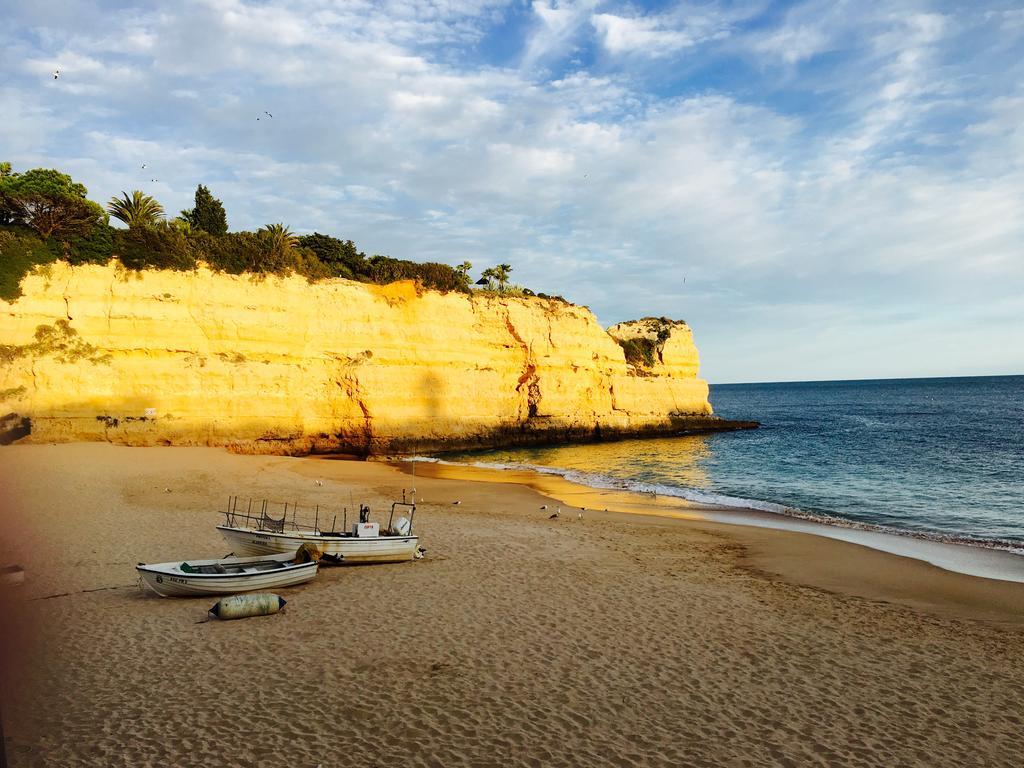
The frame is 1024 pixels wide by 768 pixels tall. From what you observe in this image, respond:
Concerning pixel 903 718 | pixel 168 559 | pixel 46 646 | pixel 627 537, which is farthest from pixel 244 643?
pixel 627 537

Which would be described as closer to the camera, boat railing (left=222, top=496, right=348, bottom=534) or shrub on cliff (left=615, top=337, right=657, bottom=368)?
boat railing (left=222, top=496, right=348, bottom=534)

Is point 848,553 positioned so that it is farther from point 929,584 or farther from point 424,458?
point 424,458

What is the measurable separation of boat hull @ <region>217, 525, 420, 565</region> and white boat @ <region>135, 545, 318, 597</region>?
30.4 inches

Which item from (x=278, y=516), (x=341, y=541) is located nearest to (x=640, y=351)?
(x=278, y=516)

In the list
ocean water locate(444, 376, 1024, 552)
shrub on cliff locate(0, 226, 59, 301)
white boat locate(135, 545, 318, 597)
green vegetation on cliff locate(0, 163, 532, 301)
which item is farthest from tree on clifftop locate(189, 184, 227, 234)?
white boat locate(135, 545, 318, 597)

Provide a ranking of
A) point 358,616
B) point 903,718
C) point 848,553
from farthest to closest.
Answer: point 848,553 → point 358,616 → point 903,718

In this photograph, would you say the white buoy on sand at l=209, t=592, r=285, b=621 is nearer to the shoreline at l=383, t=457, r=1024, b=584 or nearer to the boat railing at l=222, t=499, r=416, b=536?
the boat railing at l=222, t=499, r=416, b=536

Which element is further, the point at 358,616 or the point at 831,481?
the point at 831,481

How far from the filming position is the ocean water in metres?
21.8

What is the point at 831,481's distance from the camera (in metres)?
29.9

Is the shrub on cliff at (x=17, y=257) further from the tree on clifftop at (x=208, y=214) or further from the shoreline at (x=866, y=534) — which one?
the shoreline at (x=866, y=534)

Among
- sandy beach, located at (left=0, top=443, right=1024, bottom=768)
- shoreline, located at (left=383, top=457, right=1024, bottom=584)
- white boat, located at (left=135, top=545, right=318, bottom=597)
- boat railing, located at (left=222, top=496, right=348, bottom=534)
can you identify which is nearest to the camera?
sandy beach, located at (left=0, top=443, right=1024, bottom=768)

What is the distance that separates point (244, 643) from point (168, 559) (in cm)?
557

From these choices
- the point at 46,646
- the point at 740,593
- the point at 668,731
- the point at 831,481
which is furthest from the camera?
the point at 831,481
